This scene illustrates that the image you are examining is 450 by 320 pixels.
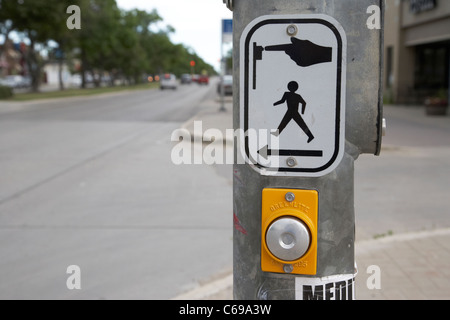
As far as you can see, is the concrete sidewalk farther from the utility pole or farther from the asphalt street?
the utility pole

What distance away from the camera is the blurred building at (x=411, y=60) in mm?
25172

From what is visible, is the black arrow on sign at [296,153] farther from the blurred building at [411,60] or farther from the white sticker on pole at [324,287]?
the blurred building at [411,60]

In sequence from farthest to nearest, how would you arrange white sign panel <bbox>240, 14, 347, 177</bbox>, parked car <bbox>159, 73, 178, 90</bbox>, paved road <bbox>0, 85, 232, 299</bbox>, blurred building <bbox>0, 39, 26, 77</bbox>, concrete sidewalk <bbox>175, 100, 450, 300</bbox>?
blurred building <bbox>0, 39, 26, 77</bbox>
parked car <bbox>159, 73, 178, 90</bbox>
paved road <bbox>0, 85, 232, 299</bbox>
concrete sidewalk <bbox>175, 100, 450, 300</bbox>
white sign panel <bbox>240, 14, 347, 177</bbox>

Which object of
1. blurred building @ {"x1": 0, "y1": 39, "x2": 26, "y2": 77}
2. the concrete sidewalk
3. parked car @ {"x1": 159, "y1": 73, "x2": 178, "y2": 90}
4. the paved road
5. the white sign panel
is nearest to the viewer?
the white sign panel

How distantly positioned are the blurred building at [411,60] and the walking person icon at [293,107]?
2476cm

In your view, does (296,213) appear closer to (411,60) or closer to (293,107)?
(293,107)

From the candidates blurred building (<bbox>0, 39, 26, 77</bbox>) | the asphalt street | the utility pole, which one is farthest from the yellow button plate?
blurred building (<bbox>0, 39, 26, 77</bbox>)

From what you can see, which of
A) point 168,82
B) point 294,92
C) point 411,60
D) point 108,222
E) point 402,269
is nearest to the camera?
point 294,92

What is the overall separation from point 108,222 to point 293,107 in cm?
522

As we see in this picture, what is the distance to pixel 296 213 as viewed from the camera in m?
1.42

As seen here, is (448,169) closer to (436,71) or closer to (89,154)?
(89,154)

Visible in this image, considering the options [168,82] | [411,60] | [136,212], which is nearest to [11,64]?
[168,82]

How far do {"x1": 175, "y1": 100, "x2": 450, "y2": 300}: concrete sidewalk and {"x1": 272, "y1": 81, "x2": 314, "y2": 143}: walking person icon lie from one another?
285 centimetres

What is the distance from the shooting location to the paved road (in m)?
4.64
